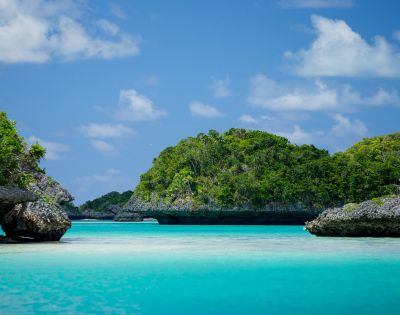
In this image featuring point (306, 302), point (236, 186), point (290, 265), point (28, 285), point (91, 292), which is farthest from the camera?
point (236, 186)

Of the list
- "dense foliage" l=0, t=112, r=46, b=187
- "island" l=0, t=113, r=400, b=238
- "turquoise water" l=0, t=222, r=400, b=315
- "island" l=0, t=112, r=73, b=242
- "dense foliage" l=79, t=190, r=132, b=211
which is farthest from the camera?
"dense foliage" l=79, t=190, r=132, b=211

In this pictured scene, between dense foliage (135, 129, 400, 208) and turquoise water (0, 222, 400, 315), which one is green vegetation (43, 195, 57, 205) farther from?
dense foliage (135, 129, 400, 208)

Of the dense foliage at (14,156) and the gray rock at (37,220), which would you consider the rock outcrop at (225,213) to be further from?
the gray rock at (37,220)

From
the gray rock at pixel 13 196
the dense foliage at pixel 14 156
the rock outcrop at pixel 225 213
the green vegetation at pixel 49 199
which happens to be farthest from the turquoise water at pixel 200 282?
the rock outcrop at pixel 225 213

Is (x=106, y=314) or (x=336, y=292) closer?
(x=106, y=314)

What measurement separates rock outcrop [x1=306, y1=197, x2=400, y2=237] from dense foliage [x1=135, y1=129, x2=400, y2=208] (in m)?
28.0

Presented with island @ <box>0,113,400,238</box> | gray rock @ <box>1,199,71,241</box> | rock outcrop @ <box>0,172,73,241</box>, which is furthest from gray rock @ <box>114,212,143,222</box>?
gray rock @ <box>1,199,71,241</box>

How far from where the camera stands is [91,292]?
802 centimetres

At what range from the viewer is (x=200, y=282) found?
9.09m

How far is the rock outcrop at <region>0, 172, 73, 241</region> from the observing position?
17.4m

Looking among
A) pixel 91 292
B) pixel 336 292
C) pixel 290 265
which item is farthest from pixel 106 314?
pixel 290 265

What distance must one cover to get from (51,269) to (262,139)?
4652 centimetres

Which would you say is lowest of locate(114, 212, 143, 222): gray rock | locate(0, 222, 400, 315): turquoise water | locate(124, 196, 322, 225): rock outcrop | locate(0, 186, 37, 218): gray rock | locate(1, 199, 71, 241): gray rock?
locate(0, 222, 400, 315): turquoise water

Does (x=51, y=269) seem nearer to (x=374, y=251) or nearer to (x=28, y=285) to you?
(x=28, y=285)
